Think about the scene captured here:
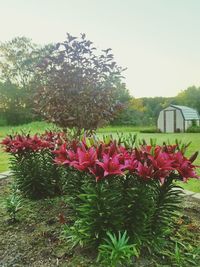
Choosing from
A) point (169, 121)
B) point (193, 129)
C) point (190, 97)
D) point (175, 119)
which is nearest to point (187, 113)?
point (175, 119)

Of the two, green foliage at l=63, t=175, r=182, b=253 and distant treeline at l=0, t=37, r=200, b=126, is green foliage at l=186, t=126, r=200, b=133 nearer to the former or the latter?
distant treeline at l=0, t=37, r=200, b=126

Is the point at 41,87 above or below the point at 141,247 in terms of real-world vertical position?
→ above

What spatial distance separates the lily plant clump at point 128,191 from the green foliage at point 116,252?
0.21ft

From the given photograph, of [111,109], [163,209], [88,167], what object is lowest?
[163,209]

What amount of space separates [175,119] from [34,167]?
20338mm

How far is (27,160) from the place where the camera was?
3748mm

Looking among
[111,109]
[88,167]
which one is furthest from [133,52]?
[88,167]

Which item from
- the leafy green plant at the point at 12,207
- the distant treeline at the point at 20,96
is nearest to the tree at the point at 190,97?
the distant treeline at the point at 20,96

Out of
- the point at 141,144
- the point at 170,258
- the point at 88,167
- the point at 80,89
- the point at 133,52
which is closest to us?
the point at 88,167

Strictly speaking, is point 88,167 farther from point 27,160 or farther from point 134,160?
point 27,160

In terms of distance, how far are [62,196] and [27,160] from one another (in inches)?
20.0

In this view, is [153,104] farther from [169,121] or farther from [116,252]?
[116,252]

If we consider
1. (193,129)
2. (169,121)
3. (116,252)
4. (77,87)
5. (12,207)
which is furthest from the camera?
(169,121)

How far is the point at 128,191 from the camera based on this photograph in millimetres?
2402
